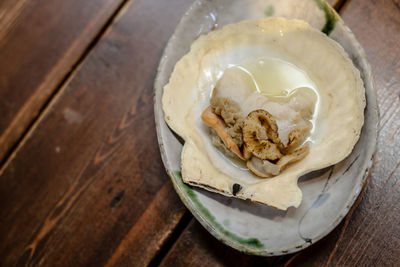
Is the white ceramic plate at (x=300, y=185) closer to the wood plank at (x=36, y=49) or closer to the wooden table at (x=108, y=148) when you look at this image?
the wooden table at (x=108, y=148)

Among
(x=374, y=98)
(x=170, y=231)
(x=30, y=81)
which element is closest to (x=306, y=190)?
(x=374, y=98)

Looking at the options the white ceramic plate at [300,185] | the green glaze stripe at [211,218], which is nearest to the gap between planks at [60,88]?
the white ceramic plate at [300,185]

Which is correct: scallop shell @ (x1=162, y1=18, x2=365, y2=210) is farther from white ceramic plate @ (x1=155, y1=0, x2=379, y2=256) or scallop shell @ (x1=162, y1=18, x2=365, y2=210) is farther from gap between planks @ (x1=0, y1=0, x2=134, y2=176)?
gap between planks @ (x1=0, y1=0, x2=134, y2=176)

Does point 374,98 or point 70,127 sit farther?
point 70,127

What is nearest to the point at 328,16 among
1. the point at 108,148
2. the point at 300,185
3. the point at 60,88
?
the point at 300,185

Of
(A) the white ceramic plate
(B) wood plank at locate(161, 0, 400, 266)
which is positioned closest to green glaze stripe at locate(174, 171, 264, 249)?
(A) the white ceramic plate

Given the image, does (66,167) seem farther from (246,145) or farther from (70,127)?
(246,145)

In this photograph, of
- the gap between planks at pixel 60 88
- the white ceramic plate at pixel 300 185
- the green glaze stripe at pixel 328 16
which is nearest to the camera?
the white ceramic plate at pixel 300 185

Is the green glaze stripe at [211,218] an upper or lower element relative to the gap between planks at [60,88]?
lower
